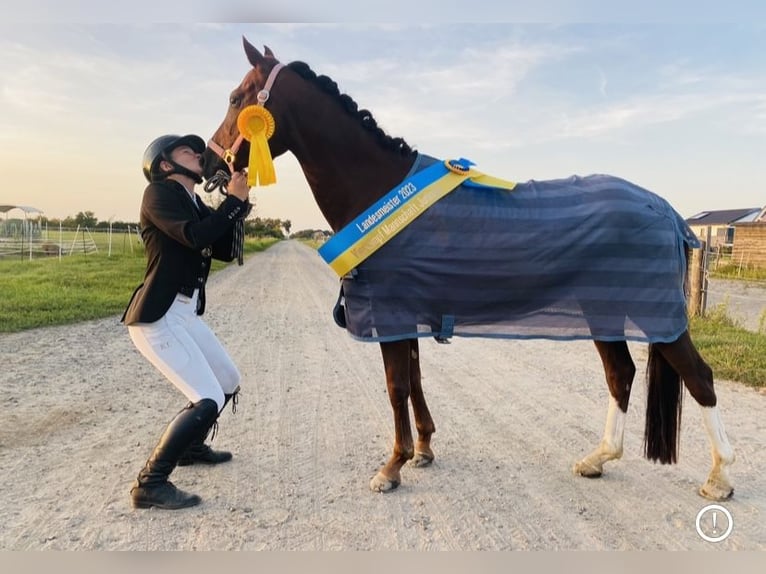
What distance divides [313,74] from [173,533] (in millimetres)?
2505

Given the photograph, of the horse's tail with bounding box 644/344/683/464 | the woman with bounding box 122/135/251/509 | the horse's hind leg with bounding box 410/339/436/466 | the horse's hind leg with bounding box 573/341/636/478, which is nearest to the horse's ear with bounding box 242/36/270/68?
the woman with bounding box 122/135/251/509

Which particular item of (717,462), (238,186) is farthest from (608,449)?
(238,186)

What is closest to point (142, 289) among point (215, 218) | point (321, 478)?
point (215, 218)

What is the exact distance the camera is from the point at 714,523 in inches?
102

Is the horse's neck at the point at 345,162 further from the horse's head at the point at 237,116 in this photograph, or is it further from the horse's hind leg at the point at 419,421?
the horse's hind leg at the point at 419,421

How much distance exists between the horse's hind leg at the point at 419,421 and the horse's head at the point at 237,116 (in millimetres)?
1524

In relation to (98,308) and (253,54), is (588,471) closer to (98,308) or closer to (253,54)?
(253,54)

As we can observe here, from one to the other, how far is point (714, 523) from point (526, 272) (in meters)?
1.54

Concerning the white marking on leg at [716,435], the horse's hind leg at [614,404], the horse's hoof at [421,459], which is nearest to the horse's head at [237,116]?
the horse's hoof at [421,459]

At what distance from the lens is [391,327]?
9.27 ft

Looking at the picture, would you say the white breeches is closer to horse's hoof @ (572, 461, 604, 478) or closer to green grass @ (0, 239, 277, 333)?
horse's hoof @ (572, 461, 604, 478)

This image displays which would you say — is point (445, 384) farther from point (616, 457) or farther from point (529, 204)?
point (529, 204)

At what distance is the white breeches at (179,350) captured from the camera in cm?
276

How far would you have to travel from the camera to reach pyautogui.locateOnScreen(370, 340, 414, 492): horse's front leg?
2.98 meters
